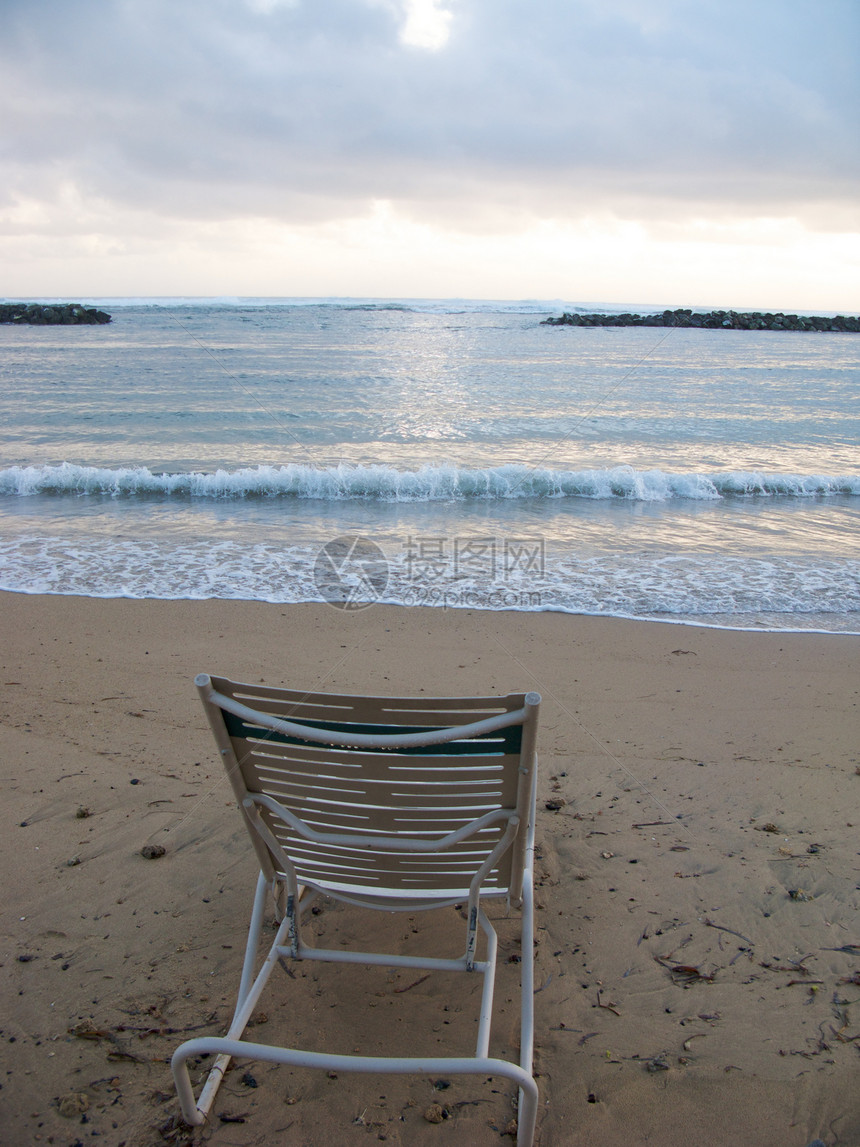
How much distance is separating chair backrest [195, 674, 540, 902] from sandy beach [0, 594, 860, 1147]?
53 cm

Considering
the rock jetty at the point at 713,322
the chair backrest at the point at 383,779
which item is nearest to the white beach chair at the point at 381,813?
the chair backrest at the point at 383,779

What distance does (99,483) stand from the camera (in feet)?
35.1

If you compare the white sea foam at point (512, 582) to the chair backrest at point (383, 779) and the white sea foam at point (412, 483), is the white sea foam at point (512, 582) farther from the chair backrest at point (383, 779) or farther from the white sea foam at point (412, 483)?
the chair backrest at point (383, 779)

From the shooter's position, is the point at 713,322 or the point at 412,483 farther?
the point at 713,322

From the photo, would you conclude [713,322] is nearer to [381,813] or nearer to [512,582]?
[512,582]

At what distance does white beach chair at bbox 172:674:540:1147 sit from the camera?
163cm

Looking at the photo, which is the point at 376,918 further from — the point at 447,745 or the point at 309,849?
the point at 447,745

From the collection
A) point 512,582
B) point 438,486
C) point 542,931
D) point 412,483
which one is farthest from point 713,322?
point 542,931

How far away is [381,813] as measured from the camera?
6.21ft

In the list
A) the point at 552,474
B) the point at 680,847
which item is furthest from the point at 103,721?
the point at 552,474

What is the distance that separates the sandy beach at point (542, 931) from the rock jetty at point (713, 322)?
49.8m

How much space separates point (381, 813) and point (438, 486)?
9330 millimetres

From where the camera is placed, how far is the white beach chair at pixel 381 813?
1.63 meters

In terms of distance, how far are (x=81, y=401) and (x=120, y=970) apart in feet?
60.9
